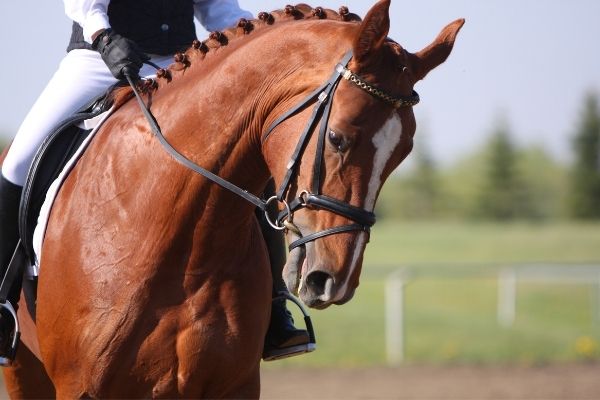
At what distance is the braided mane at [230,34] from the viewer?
3.88 metres

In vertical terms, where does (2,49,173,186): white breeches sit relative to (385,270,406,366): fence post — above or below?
above

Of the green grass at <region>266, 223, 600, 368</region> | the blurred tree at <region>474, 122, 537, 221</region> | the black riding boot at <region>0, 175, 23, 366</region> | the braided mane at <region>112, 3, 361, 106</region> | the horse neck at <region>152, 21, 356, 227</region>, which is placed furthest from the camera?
the blurred tree at <region>474, 122, 537, 221</region>

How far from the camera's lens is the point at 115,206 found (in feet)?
12.9

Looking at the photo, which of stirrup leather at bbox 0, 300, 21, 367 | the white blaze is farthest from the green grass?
the white blaze

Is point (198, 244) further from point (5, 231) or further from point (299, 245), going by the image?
point (5, 231)

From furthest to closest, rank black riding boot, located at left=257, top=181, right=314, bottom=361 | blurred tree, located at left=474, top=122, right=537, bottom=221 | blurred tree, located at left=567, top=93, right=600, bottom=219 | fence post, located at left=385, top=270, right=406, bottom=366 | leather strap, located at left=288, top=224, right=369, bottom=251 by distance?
blurred tree, located at left=474, top=122, right=537, bottom=221
blurred tree, located at left=567, top=93, right=600, bottom=219
fence post, located at left=385, top=270, right=406, bottom=366
black riding boot, located at left=257, top=181, right=314, bottom=361
leather strap, located at left=288, top=224, right=369, bottom=251

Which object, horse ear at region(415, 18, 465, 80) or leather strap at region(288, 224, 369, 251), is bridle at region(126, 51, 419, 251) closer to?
leather strap at region(288, 224, 369, 251)

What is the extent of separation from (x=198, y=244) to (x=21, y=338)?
1416 mm

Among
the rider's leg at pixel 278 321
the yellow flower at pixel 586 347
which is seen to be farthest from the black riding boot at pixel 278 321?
the yellow flower at pixel 586 347

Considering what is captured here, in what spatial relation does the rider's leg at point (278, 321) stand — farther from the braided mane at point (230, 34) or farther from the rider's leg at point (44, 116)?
the rider's leg at point (44, 116)

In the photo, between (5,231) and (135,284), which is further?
(5,231)

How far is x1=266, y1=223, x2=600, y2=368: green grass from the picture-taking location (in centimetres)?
1352

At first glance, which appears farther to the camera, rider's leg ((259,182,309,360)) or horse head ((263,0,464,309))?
rider's leg ((259,182,309,360))

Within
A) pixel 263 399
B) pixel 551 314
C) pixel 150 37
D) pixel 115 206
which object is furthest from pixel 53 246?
pixel 551 314
